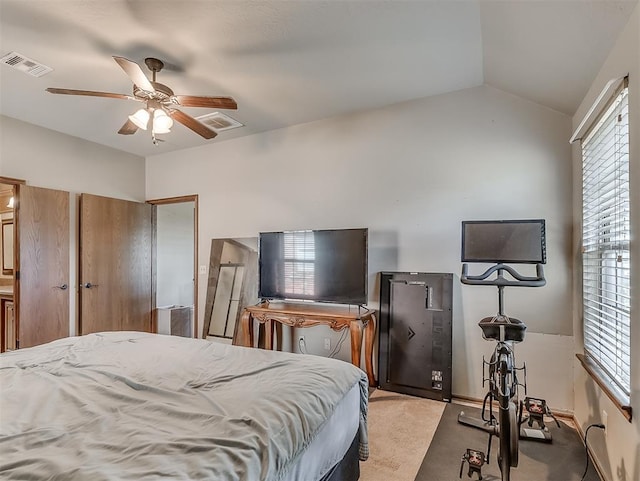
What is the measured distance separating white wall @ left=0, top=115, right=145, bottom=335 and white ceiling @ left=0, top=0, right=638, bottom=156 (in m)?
0.48

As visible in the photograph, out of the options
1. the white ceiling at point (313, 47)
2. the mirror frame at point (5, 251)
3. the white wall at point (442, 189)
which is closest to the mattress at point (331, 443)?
the white wall at point (442, 189)

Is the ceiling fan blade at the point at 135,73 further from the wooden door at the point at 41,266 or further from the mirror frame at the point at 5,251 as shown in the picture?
the mirror frame at the point at 5,251

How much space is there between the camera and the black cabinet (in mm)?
3088

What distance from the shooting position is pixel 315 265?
3525mm

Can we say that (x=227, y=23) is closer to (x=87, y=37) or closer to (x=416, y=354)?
(x=87, y=37)

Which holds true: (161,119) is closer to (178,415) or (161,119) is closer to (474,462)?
(178,415)

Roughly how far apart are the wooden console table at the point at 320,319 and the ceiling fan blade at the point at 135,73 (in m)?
2.22

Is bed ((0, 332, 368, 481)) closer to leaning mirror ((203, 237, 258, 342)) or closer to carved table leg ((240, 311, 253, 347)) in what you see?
carved table leg ((240, 311, 253, 347))

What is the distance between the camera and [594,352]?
7.57 feet

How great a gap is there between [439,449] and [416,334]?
1029mm

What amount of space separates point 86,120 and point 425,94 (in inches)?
138

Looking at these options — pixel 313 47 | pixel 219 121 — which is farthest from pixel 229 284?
pixel 313 47

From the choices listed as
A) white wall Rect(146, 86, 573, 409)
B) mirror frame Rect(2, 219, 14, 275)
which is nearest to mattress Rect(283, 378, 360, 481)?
white wall Rect(146, 86, 573, 409)

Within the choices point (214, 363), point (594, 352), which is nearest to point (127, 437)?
point (214, 363)
